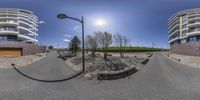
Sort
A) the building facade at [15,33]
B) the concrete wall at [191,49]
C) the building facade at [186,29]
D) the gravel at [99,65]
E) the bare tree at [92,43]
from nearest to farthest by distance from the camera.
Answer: the gravel at [99,65] → the bare tree at [92,43] → the building facade at [15,33] → the concrete wall at [191,49] → the building facade at [186,29]

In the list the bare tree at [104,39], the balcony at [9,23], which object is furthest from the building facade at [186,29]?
the balcony at [9,23]

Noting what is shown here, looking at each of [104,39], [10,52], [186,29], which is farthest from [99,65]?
[186,29]

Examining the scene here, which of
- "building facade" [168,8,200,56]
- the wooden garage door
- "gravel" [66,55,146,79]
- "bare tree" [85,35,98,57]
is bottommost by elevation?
"gravel" [66,55,146,79]

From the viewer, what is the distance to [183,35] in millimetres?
76438

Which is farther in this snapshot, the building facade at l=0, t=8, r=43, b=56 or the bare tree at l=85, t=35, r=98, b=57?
the building facade at l=0, t=8, r=43, b=56

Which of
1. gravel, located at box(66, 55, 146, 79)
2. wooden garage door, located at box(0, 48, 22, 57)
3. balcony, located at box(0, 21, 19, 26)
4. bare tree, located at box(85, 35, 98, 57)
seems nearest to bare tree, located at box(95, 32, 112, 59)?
bare tree, located at box(85, 35, 98, 57)

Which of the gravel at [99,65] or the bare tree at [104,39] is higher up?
the bare tree at [104,39]

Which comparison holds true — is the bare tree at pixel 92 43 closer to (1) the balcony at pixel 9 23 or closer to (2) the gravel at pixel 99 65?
(2) the gravel at pixel 99 65

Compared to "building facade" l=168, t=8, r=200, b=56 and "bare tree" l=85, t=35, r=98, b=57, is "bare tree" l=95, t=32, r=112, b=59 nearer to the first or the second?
"bare tree" l=85, t=35, r=98, b=57

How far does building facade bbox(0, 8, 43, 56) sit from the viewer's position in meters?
45.3

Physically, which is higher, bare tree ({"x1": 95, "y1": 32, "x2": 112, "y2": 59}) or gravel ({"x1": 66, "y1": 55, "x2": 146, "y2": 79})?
bare tree ({"x1": 95, "y1": 32, "x2": 112, "y2": 59})

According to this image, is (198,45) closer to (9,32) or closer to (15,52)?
(15,52)

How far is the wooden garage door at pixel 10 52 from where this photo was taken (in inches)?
1730

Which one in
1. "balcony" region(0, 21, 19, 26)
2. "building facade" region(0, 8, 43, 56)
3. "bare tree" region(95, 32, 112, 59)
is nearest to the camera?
"bare tree" region(95, 32, 112, 59)
